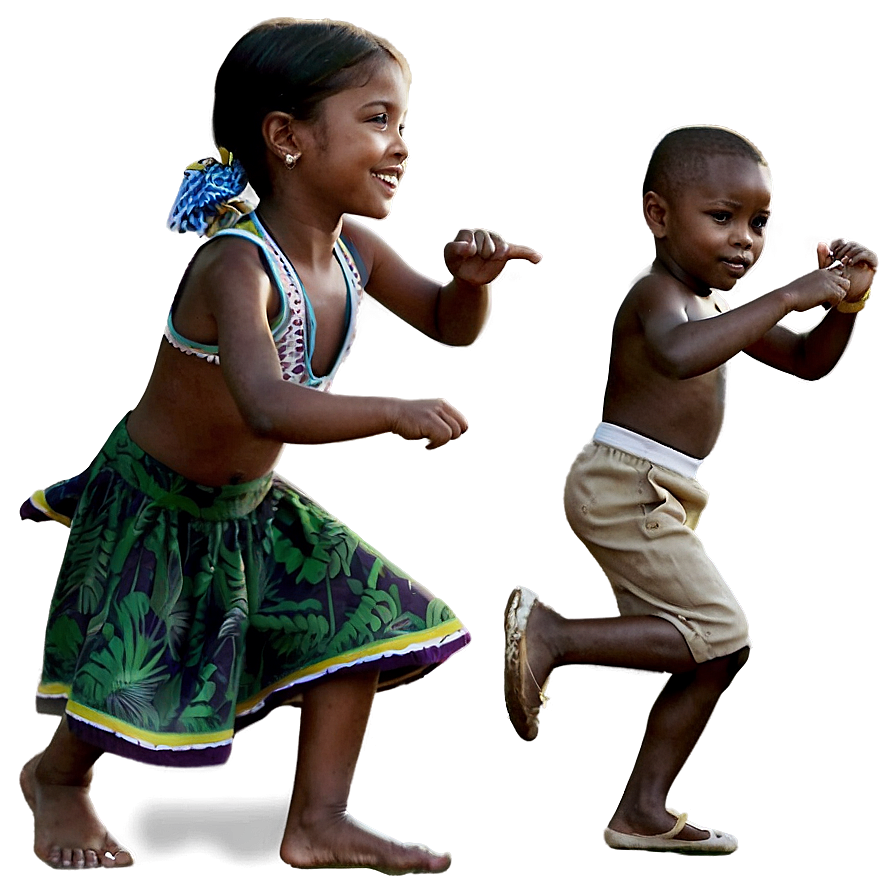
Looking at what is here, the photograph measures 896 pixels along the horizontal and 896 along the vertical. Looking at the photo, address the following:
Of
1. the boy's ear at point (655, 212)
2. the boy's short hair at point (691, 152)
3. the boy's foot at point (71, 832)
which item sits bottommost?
the boy's foot at point (71, 832)

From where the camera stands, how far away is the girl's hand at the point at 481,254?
1942mm

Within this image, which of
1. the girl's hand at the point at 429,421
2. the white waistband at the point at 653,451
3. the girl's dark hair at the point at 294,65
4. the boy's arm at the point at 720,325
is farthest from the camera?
the white waistband at the point at 653,451

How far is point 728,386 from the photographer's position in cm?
215

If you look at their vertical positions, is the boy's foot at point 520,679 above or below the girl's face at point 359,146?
below

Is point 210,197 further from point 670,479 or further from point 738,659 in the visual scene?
point 738,659

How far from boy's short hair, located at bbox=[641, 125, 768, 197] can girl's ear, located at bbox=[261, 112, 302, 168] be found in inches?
19.9

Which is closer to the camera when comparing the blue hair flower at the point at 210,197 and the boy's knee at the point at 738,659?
the blue hair flower at the point at 210,197

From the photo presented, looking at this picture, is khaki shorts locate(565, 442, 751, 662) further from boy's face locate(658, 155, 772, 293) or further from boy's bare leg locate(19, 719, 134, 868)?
boy's bare leg locate(19, 719, 134, 868)

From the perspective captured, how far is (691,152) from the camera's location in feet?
6.76

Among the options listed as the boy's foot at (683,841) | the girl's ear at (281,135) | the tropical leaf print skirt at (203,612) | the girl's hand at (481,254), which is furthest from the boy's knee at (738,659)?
the girl's ear at (281,135)

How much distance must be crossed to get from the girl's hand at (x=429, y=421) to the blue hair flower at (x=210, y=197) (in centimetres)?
42

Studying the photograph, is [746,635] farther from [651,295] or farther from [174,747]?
[174,747]

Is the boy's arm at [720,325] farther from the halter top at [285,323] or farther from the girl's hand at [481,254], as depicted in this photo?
the halter top at [285,323]

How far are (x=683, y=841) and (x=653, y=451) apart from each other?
510mm
